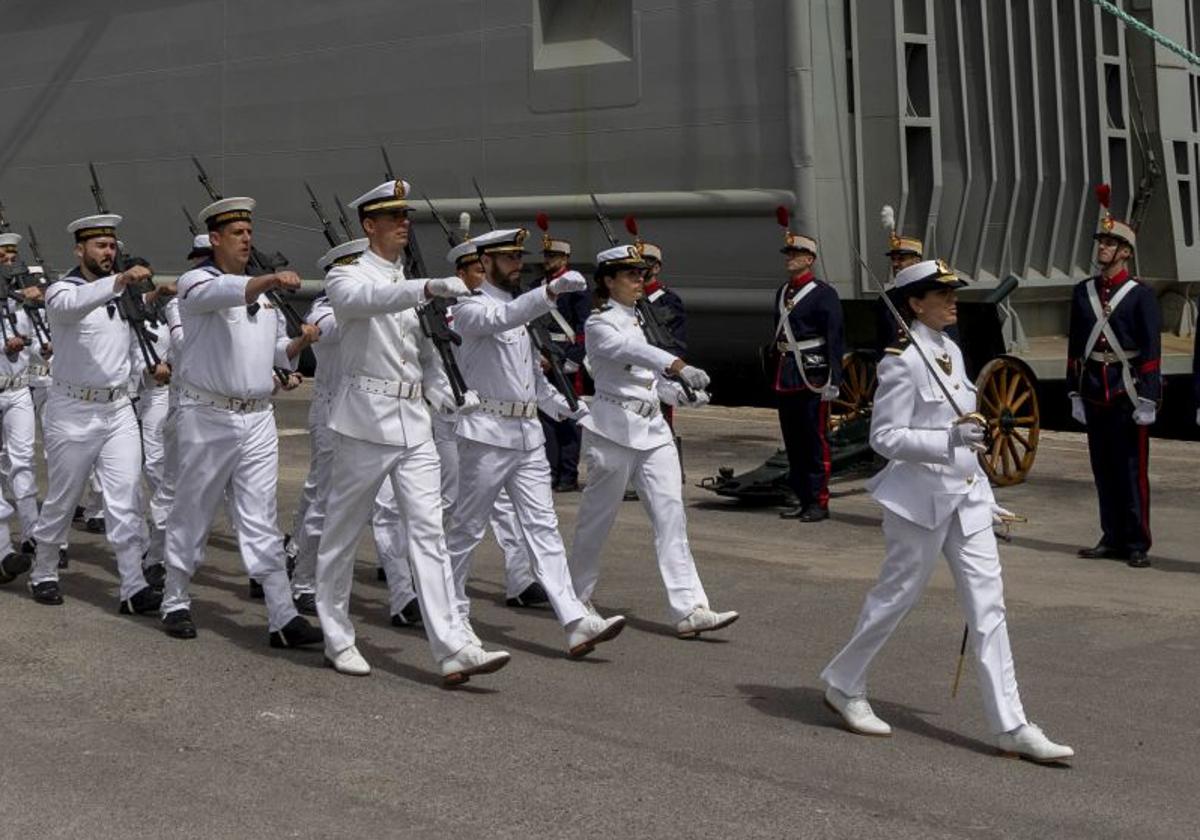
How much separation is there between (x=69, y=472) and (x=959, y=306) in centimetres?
809

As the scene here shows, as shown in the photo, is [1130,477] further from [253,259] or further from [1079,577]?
[253,259]

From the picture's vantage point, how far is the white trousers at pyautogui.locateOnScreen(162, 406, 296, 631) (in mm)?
8680

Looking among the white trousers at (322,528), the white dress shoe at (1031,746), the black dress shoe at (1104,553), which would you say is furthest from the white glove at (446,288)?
the black dress shoe at (1104,553)

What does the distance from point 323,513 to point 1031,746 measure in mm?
4065

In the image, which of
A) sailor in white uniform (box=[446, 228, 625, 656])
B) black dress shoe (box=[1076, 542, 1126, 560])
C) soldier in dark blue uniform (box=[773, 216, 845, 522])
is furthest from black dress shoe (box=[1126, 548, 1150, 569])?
sailor in white uniform (box=[446, 228, 625, 656])

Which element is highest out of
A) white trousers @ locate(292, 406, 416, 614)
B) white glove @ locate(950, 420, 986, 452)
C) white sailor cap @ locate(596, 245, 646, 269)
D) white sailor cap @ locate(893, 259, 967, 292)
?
white sailor cap @ locate(596, 245, 646, 269)

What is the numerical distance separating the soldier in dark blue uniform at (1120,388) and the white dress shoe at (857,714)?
414cm

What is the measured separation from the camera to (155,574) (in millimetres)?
10070

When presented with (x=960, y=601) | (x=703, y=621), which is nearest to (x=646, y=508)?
(x=703, y=621)

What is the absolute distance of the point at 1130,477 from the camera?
35.6ft

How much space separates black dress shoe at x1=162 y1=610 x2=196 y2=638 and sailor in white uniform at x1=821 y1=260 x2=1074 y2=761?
9.76 ft

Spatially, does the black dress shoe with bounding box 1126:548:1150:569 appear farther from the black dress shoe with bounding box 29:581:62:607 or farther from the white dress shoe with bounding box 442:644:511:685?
the black dress shoe with bounding box 29:581:62:607

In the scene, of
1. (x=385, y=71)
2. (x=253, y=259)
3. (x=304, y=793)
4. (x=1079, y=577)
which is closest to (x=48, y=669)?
(x=304, y=793)

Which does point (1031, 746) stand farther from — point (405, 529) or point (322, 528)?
point (322, 528)
